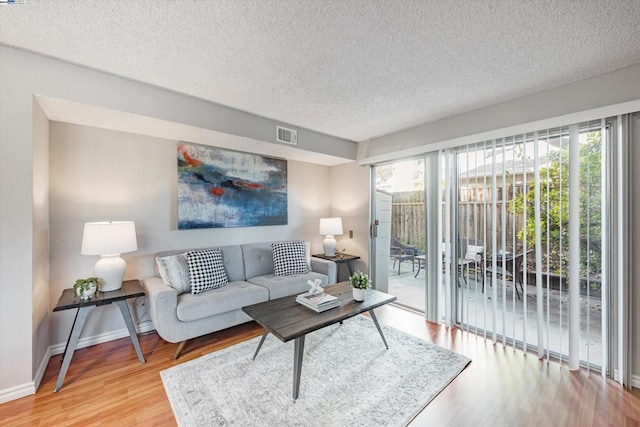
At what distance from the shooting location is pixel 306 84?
2.33m

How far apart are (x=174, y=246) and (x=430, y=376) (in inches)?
113

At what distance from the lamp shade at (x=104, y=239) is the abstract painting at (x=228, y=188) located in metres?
0.75

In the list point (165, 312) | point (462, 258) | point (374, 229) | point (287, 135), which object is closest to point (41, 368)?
point (165, 312)

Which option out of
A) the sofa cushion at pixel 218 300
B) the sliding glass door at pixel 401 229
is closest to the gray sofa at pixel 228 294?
the sofa cushion at pixel 218 300

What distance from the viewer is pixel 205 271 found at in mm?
2795

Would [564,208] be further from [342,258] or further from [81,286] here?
[81,286]

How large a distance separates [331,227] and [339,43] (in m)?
2.63

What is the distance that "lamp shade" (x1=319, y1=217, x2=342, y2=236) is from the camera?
4.02m

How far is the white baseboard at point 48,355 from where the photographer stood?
183cm

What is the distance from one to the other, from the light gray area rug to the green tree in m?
1.25

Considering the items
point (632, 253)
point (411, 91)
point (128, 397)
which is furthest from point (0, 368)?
point (632, 253)

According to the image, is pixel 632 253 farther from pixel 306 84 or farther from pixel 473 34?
pixel 306 84

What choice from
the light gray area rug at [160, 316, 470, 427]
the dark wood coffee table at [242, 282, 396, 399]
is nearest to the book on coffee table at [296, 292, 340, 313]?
the dark wood coffee table at [242, 282, 396, 399]

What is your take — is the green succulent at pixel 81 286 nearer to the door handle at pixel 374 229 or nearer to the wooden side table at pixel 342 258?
the wooden side table at pixel 342 258
